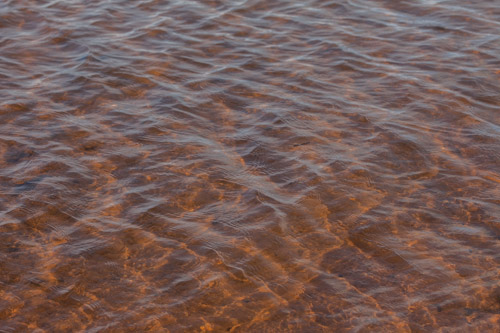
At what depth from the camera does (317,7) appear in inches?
355

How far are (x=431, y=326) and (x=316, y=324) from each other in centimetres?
76

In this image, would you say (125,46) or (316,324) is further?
(125,46)

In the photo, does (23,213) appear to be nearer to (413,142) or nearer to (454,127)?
(413,142)

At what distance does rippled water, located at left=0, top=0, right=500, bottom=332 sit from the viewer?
4.35 m

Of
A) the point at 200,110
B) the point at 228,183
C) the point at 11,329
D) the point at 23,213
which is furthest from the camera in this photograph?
the point at 200,110

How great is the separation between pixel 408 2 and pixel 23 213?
6356 millimetres

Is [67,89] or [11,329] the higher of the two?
[67,89]

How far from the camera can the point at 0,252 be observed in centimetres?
474

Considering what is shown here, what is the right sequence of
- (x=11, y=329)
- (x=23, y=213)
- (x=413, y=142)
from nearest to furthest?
(x=11, y=329) < (x=23, y=213) < (x=413, y=142)

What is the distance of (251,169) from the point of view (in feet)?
18.8

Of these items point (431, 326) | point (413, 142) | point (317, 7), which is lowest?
point (431, 326)

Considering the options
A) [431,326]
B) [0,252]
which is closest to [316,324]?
[431,326]

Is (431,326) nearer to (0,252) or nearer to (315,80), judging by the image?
(0,252)

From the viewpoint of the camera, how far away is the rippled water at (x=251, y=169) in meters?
4.35
